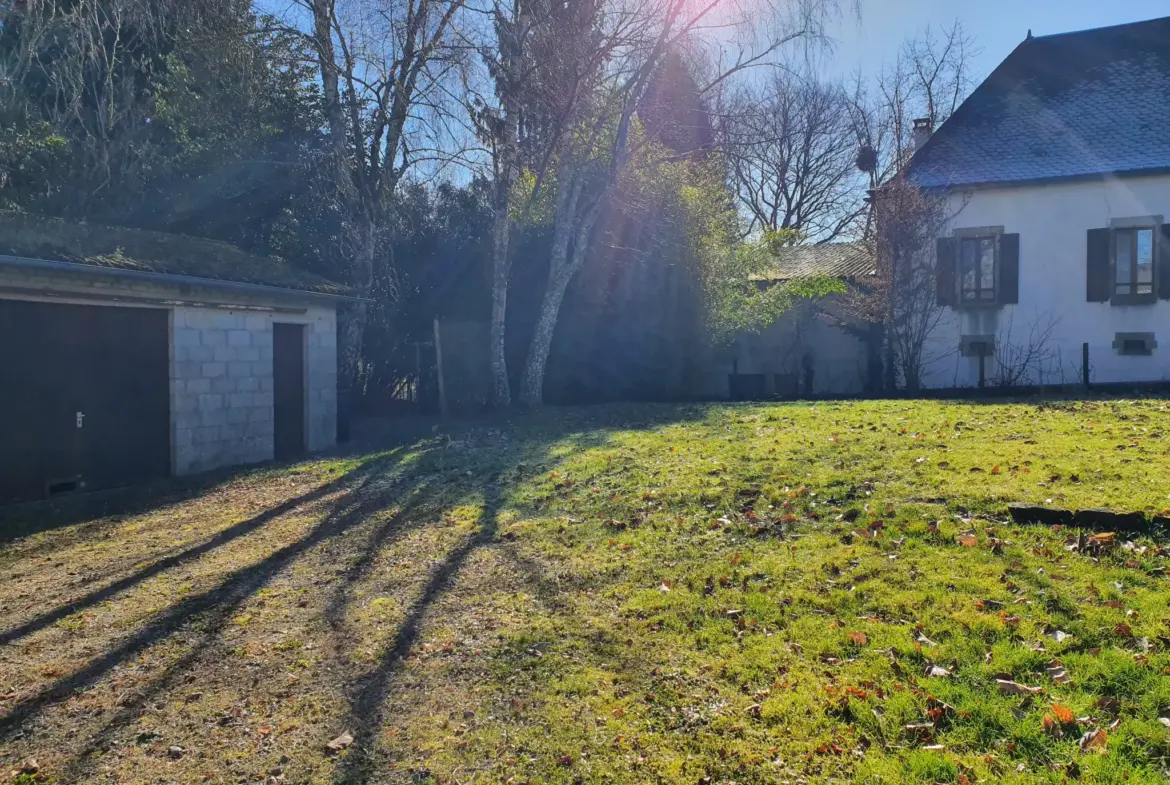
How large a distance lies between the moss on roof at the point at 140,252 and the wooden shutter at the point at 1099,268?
48.6ft

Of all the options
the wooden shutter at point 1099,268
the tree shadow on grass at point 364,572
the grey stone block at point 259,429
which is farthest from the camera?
the wooden shutter at point 1099,268

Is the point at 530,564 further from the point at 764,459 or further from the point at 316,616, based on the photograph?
the point at 764,459

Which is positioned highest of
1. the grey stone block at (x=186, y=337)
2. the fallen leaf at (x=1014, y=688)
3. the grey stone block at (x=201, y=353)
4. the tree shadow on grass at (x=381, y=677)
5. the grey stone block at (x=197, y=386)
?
the grey stone block at (x=186, y=337)

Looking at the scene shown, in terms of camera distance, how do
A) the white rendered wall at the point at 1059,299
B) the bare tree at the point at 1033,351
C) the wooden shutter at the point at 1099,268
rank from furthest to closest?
1. the bare tree at the point at 1033,351
2. the wooden shutter at the point at 1099,268
3. the white rendered wall at the point at 1059,299

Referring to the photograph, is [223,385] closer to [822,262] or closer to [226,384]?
[226,384]

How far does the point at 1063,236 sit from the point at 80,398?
59.1ft

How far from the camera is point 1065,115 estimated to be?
728 inches

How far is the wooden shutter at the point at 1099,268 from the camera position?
1680 cm

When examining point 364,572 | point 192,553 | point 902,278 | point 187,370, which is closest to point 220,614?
point 364,572

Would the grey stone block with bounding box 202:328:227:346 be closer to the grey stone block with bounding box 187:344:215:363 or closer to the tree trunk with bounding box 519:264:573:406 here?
the grey stone block with bounding box 187:344:215:363

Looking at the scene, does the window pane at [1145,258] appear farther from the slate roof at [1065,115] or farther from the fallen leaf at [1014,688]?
the fallen leaf at [1014,688]

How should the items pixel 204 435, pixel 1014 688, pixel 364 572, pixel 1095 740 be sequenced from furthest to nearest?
pixel 204 435 → pixel 364 572 → pixel 1014 688 → pixel 1095 740

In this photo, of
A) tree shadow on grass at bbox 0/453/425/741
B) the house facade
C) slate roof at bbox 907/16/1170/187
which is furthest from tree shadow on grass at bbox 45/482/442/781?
slate roof at bbox 907/16/1170/187

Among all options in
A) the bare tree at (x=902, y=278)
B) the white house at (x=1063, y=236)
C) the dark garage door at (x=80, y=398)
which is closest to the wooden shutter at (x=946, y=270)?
the white house at (x=1063, y=236)
